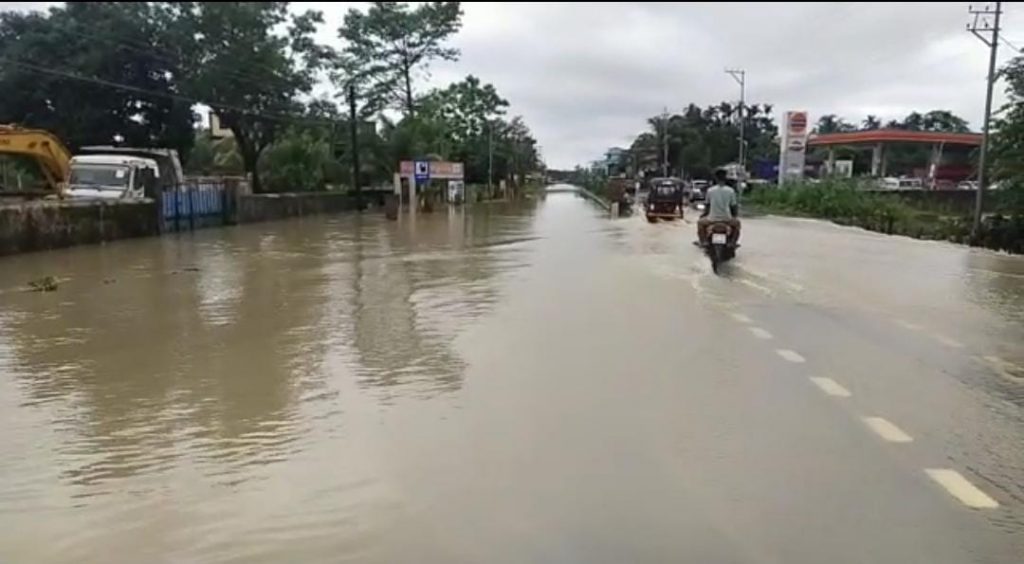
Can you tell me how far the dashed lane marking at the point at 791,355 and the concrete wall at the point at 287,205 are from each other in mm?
28082

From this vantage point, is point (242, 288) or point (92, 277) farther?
point (92, 277)

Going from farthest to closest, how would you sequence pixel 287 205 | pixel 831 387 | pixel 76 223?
pixel 287 205 < pixel 76 223 < pixel 831 387

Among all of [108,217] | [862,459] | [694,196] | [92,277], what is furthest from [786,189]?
[862,459]

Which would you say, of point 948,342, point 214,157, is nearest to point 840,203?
point 948,342

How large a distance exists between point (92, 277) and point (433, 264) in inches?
223

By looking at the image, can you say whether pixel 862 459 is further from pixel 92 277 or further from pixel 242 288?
pixel 92 277

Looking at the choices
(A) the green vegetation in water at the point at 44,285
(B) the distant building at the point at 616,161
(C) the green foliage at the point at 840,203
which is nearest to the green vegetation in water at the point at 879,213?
(C) the green foliage at the point at 840,203

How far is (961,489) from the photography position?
4578 mm

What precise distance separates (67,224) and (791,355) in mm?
18175

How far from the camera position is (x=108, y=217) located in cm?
2306

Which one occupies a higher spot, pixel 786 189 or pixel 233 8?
pixel 233 8

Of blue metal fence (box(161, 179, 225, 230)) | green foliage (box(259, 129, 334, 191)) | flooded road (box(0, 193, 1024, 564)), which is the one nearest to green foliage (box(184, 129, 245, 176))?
green foliage (box(259, 129, 334, 191))

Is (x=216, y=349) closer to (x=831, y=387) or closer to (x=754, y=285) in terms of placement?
(x=831, y=387)

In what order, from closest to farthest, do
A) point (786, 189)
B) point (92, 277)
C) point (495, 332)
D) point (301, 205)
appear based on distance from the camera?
point (495, 332) < point (92, 277) < point (301, 205) < point (786, 189)
